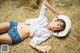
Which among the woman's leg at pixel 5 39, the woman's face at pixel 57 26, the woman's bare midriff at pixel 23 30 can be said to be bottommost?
the woman's leg at pixel 5 39

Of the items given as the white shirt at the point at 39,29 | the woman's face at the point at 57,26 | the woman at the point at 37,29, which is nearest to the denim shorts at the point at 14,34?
the woman at the point at 37,29

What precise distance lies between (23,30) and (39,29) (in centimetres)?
15

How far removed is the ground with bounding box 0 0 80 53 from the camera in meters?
1.74

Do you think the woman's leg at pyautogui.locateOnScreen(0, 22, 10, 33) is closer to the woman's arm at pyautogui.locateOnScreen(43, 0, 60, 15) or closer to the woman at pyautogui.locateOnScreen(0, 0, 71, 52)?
the woman at pyautogui.locateOnScreen(0, 0, 71, 52)

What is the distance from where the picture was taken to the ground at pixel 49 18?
68.4 inches

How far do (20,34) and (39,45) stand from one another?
0.70 ft

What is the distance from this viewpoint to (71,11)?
204 centimetres

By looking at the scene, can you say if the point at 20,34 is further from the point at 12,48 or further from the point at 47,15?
the point at 47,15

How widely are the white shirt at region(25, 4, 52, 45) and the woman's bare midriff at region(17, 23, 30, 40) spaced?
4 centimetres

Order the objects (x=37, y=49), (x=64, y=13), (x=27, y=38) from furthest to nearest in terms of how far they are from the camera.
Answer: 1. (x=64, y=13)
2. (x=27, y=38)
3. (x=37, y=49)

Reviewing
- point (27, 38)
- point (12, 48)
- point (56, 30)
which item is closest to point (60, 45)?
point (56, 30)

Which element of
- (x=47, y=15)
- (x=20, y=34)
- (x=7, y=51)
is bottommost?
(x=7, y=51)

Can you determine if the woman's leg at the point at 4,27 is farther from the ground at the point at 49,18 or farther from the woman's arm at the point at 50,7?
the woman's arm at the point at 50,7

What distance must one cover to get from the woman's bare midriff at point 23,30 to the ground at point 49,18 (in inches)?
1.8
